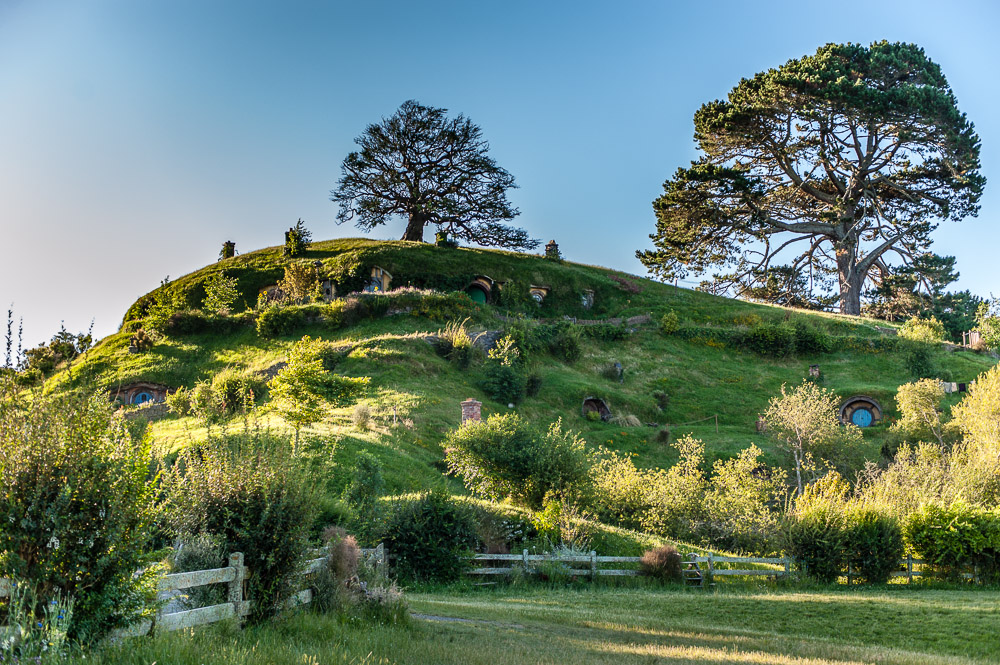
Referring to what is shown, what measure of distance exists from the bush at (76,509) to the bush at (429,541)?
1261 cm

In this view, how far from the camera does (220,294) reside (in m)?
50.4

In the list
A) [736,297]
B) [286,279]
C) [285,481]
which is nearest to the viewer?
[285,481]

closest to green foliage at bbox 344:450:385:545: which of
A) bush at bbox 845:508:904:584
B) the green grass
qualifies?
the green grass

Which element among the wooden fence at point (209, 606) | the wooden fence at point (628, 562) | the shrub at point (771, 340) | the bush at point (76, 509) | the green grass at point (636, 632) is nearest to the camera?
the bush at point (76, 509)

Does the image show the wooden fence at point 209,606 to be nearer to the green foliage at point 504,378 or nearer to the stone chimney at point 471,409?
the stone chimney at point 471,409

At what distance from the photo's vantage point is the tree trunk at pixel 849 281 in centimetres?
6069

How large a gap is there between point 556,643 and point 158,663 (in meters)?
5.63

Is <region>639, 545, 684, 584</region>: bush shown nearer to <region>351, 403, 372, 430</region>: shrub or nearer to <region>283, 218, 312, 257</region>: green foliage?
<region>351, 403, 372, 430</region>: shrub

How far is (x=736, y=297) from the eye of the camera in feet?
206

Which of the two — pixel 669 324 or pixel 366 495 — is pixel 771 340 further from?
pixel 366 495

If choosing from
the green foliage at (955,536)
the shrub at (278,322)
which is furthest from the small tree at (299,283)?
the green foliage at (955,536)

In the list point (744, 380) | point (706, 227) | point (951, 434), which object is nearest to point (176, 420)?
point (744, 380)

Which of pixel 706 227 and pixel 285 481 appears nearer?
pixel 285 481

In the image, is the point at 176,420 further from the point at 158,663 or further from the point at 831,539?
the point at 158,663
